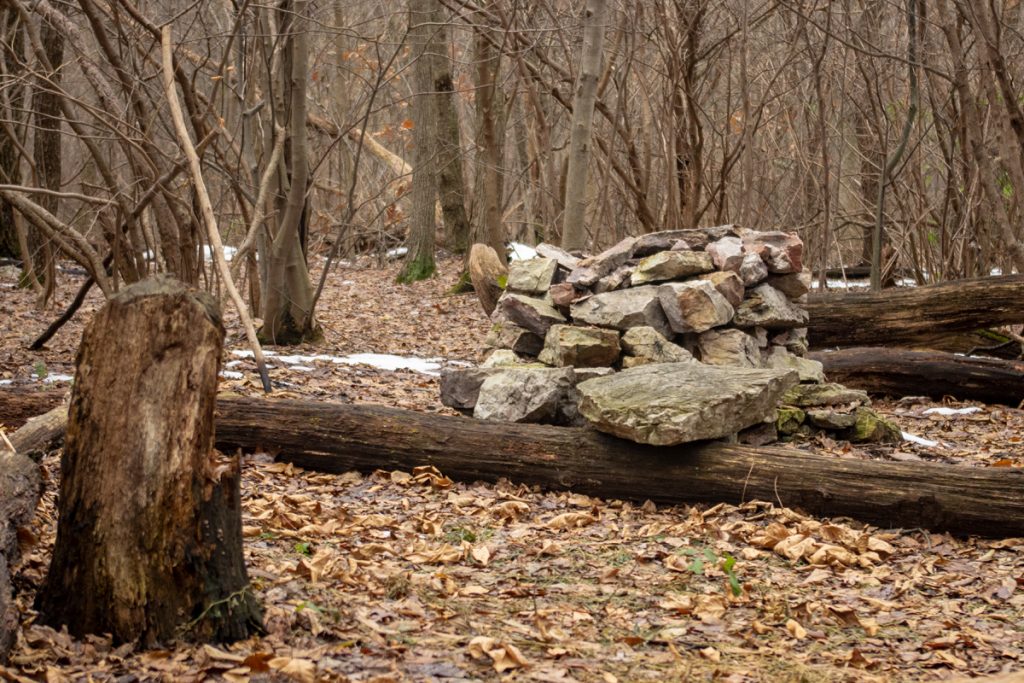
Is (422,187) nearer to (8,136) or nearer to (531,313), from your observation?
(8,136)

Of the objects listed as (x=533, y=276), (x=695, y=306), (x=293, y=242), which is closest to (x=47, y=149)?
(x=293, y=242)

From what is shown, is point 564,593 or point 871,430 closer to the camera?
point 564,593

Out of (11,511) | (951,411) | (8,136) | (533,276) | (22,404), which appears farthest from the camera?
(8,136)

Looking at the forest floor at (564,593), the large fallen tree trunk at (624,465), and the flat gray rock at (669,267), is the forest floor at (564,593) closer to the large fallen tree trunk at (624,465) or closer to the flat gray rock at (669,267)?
the large fallen tree trunk at (624,465)

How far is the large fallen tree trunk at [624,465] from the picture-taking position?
4.66 meters

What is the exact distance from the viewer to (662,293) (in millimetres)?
6637

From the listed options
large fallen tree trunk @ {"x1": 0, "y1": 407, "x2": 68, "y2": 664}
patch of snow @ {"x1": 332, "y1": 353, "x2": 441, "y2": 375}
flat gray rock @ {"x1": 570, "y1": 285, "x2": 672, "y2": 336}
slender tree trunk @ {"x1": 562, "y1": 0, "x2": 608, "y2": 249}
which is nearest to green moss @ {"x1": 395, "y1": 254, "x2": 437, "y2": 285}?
patch of snow @ {"x1": 332, "y1": 353, "x2": 441, "y2": 375}

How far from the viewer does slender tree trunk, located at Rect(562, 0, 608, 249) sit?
8234 mm

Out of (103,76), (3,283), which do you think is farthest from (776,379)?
(3,283)

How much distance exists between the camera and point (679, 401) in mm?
5020

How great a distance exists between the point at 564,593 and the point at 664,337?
300cm

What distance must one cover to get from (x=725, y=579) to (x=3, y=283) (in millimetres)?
9921

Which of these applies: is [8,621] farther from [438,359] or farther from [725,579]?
[438,359]

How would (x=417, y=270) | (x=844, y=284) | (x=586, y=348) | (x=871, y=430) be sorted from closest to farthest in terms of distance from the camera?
(x=871, y=430) → (x=586, y=348) → (x=844, y=284) → (x=417, y=270)
